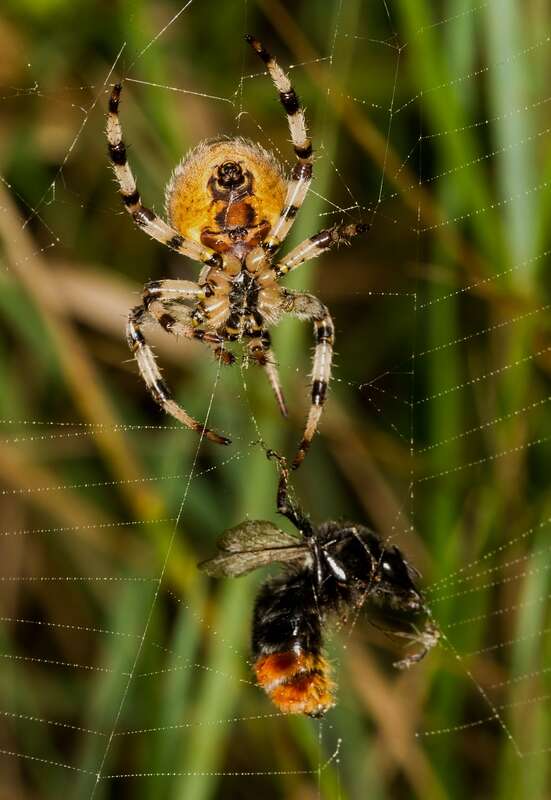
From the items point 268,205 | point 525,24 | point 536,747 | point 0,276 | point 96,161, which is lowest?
point 536,747

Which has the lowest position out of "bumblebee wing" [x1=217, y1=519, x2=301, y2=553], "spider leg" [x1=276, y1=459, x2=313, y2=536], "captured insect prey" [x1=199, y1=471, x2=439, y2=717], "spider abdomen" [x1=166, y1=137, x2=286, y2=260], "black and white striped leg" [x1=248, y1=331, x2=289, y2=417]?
"captured insect prey" [x1=199, y1=471, x2=439, y2=717]

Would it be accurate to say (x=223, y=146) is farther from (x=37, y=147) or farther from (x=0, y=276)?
(x=37, y=147)

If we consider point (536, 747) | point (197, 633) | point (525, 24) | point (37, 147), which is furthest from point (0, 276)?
point (536, 747)

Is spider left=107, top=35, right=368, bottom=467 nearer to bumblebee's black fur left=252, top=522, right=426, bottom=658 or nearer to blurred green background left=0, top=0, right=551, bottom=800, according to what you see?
blurred green background left=0, top=0, right=551, bottom=800

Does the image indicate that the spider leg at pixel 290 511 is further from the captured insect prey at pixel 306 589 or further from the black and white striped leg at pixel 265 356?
the black and white striped leg at pixel 265 356

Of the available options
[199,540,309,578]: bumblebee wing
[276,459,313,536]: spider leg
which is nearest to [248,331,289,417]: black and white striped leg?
[276,459,313,536]: spider leg

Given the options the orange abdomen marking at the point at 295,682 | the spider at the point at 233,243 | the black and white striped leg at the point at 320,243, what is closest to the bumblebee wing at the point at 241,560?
the orange abdomen marking at the point at 295,682
